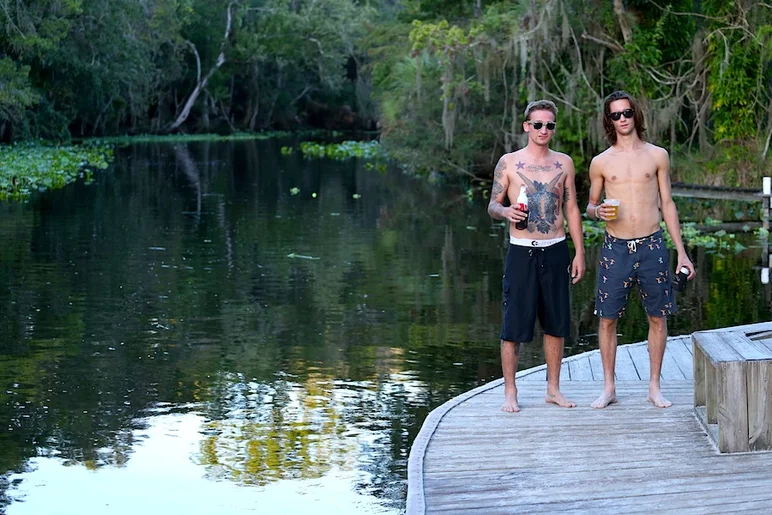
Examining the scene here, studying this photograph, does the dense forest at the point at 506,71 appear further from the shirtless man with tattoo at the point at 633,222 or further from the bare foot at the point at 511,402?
the bare foot at the point at 511,402

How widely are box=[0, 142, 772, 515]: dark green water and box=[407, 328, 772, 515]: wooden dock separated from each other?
1.75ft

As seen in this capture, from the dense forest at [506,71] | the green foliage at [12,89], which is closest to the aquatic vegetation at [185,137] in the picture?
the dense forest at [506,71]

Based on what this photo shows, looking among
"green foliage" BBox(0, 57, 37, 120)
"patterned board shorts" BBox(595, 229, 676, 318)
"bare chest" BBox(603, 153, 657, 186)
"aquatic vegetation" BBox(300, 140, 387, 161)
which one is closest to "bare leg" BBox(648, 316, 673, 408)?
"patterned board shorts" BBox(595, 229, 676, 318)

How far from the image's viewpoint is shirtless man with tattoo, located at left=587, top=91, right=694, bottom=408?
7.22 meters

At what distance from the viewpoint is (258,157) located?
47250 millimetres

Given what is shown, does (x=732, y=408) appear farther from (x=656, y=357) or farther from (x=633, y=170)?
(x=633, y=170)

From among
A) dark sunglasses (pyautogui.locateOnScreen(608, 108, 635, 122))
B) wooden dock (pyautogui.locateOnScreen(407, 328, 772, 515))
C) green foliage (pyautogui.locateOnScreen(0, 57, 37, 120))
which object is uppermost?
green foliage (pyautogui.locateOnScreen(0, 57, 37, 120))

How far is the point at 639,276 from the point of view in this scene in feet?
23.8

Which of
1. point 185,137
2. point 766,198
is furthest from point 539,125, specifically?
point 185,137

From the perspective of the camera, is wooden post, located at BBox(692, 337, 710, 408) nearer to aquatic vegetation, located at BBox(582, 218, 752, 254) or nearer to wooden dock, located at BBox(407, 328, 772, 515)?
wooden dock, located at BBox(407, 328, 772, 515)

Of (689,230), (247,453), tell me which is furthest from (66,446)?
(689,230)

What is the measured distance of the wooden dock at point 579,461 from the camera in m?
5.69

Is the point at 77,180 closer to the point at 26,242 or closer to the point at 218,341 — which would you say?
the point at 26,242

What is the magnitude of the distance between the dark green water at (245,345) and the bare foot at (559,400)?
925 mm
